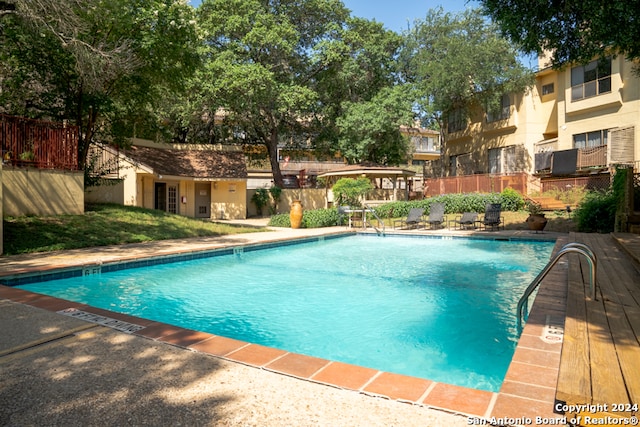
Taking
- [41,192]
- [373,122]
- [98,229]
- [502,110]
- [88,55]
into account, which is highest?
[502,110]

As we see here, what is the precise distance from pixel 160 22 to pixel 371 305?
12309 millimetres

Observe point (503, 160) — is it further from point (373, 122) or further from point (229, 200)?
point (229, 200)

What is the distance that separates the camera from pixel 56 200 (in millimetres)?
12320

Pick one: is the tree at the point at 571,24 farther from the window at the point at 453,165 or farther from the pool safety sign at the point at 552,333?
the window at the point at 453,165

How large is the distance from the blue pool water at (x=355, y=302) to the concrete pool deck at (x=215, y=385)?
1269mm

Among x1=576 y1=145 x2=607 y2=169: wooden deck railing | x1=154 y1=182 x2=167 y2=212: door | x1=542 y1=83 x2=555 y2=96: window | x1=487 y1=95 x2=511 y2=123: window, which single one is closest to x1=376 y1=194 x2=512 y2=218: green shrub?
x1=576 y1=145 x2=607 y2=169: wooden deck railing

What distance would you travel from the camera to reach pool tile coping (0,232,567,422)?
2.23 metres

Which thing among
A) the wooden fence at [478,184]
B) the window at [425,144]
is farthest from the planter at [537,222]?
the window at [425,144]

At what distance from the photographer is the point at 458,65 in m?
25.3

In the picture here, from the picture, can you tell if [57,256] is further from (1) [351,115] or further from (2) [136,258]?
(1) [351,115]

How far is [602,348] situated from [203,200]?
76.2 feet

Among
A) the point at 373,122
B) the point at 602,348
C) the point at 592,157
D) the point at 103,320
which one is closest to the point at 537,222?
the point at 592,157

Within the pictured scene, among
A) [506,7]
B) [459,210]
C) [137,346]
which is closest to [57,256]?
[137,346]

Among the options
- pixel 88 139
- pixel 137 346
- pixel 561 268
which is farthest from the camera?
pixel 88 139
